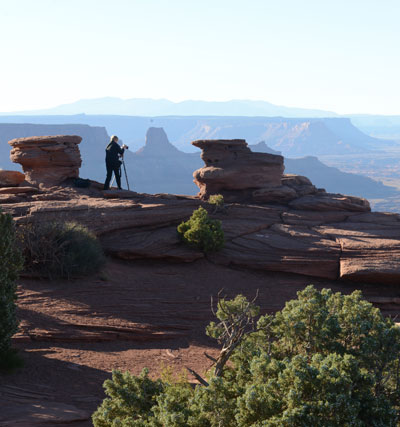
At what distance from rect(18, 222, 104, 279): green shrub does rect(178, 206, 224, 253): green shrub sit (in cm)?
389

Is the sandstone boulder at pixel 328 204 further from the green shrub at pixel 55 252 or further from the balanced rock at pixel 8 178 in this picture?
the balanced rock at pixel 8 178

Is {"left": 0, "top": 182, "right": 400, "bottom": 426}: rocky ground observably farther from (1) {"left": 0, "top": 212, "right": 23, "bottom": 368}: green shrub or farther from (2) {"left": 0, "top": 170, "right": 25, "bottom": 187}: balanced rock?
(2) {"left": 0, "top": 170, "right": 25, "bottom": 187}: balanced rock

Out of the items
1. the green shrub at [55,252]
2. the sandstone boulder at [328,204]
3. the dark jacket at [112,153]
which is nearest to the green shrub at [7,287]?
the green shrub at [55,252]

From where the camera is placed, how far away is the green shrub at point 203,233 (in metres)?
19.5

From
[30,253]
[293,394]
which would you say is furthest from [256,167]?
[293,394]

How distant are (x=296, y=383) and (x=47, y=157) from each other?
2091 centimetres

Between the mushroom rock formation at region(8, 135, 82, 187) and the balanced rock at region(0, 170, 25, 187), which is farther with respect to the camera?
the mushroom rock formation at region(8, 135, 82, 187)

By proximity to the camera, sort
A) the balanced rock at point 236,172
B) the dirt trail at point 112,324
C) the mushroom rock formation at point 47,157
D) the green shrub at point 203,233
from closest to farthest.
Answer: the dirt trail at point 112,324 → the green shrub at point 203,233 → the mushroom rock formation at point 47,157 → the balanced rock at point 236,172

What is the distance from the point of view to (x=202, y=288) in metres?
17.5

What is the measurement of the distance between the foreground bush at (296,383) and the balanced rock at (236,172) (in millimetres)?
16436

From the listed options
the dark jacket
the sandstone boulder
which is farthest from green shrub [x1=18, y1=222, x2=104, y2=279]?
the sandstone boulder

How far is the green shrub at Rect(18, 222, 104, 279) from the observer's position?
642 inches

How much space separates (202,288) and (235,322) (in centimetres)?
870

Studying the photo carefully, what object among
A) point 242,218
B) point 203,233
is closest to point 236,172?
point 242,218
